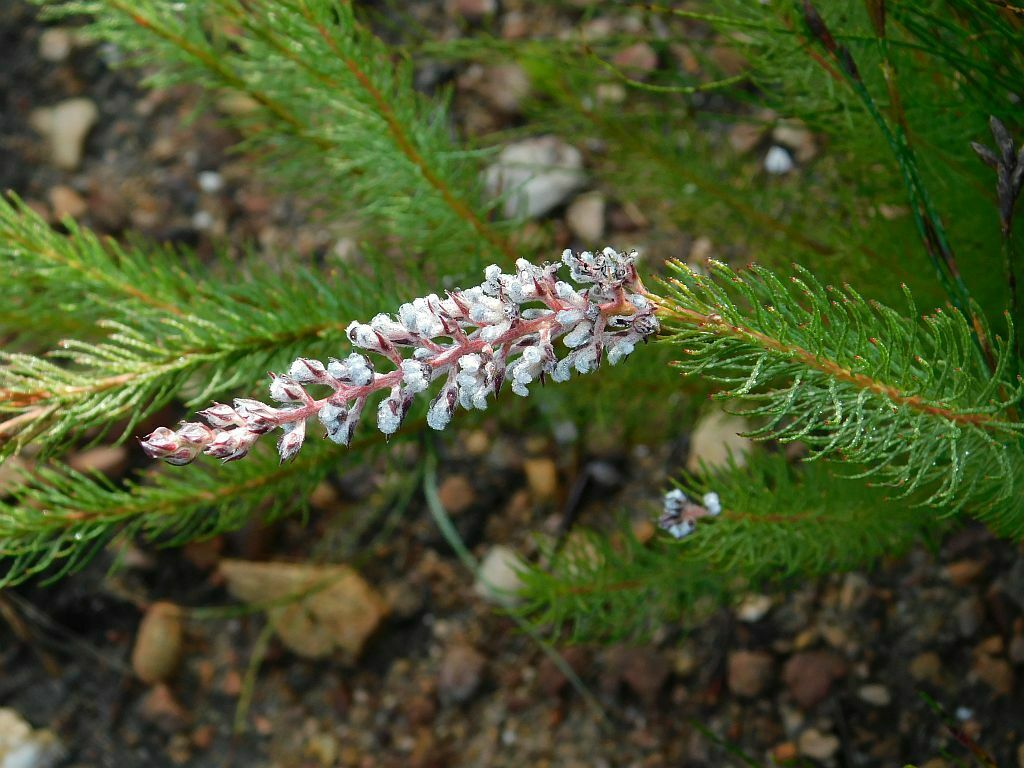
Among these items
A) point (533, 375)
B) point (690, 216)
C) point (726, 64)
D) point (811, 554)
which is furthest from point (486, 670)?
point (726, 64)

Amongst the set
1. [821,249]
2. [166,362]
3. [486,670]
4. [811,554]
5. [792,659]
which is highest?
[166,362]

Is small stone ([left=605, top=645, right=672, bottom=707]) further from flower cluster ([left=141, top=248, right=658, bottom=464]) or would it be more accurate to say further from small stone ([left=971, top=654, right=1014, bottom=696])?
flower cluster ([left=141, top=248, right=658, bottom=464])

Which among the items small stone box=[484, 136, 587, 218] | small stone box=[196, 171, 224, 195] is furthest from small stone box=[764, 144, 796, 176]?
small stone box=[196, 171, 224, 195]

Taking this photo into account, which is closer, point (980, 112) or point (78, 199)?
point (980, 112)

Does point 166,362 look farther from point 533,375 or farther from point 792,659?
point 792,659

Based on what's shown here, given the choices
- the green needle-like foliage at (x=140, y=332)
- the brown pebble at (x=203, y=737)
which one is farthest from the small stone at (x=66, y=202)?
the brown pebble at (x=203, y=737)

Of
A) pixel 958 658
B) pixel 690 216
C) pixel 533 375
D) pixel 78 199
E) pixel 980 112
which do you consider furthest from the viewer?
pixel 78 199

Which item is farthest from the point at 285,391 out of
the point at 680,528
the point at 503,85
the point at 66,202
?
the point at 66,202
